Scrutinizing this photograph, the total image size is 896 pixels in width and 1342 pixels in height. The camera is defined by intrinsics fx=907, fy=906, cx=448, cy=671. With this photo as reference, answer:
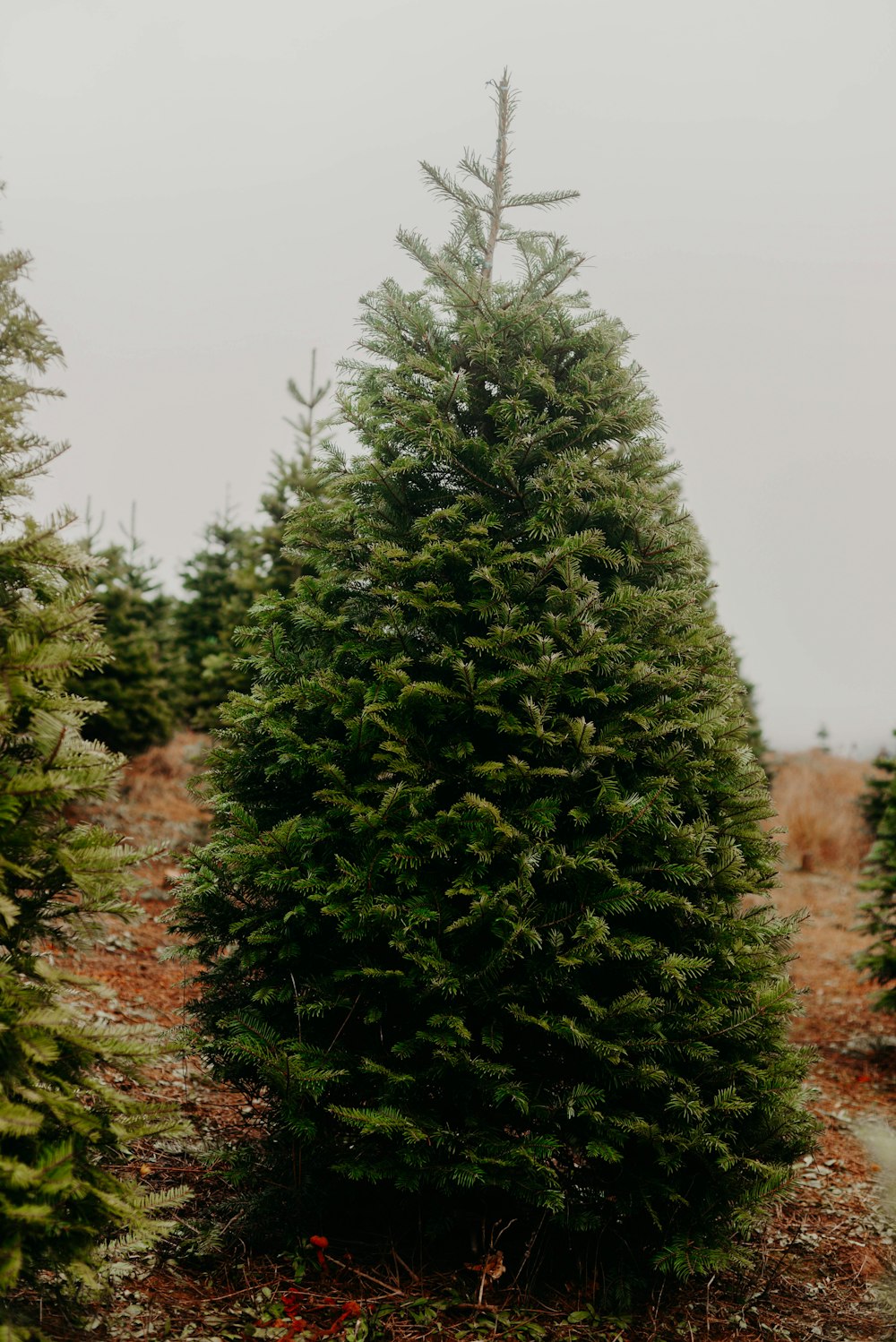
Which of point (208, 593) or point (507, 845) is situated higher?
point (208, 593)

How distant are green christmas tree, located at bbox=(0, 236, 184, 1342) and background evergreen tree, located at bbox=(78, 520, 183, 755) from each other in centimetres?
803

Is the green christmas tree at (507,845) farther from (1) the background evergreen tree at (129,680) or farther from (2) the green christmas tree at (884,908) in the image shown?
(1) the background evergreen tree at (129,680)

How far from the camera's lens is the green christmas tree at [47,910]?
244cm

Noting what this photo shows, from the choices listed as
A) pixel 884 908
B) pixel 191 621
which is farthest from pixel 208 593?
pixel 884 908

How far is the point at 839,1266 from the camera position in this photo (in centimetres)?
399

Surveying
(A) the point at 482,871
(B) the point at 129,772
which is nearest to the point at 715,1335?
(A) the point at 482,871

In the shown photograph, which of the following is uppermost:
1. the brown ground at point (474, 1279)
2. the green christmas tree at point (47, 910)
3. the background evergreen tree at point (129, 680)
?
the background evergreen tree at point (129, 680)

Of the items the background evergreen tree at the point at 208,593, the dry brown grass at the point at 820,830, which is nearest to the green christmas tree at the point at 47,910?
the background evergreen tree at the point at 208,593

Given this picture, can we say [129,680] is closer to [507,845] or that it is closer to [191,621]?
[191,621]

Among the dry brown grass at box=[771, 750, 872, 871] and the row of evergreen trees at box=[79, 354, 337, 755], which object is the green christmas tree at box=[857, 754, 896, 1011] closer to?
the row of evergreen trees at box=[79, 354, 337, 755]

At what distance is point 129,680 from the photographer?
13297mm

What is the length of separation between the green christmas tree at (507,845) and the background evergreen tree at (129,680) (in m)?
7.60

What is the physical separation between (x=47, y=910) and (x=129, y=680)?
11.0 m

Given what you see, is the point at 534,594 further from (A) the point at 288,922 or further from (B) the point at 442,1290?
(B) the point at 442,1290
